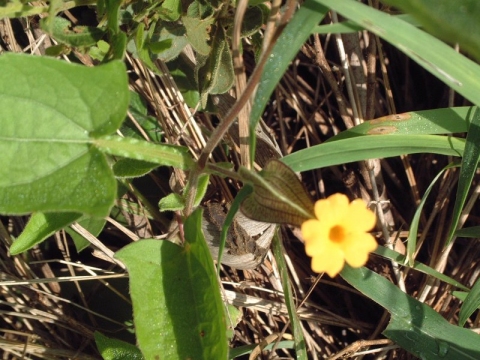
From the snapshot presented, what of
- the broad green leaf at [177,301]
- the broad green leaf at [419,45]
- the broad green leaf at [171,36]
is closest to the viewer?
the broad green leaf at [419,45]

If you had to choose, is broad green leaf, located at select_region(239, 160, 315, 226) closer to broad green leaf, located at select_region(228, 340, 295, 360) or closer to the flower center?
the flower center

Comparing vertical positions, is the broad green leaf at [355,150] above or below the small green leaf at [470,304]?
above

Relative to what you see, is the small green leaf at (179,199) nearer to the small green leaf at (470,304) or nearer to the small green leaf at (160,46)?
the small green leaf at (160,46)

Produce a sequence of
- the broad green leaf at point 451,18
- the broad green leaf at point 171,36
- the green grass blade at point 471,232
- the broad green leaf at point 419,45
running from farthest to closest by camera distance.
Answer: the green grass blade at point 471,232
the broad green leaf at point 171,36
the broad green leaf at point 419,45
the broad green leaf at point 451,18

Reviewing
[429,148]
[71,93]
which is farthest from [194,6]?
[429,148]

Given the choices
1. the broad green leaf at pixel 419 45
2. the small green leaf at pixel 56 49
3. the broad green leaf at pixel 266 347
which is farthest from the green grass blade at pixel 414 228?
the small green leaf at pixel 56 49

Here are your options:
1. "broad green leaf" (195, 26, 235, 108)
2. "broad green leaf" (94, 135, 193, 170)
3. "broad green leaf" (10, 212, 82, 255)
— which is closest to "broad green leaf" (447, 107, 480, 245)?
"broad green leaf" (195, 26, 235, 108)
